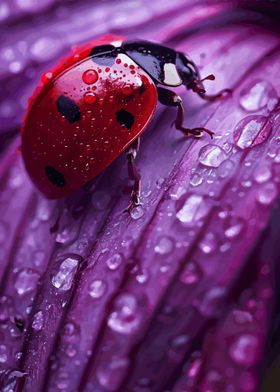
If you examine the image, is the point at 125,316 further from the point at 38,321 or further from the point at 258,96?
the point at 258,96

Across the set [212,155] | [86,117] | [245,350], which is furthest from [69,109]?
[245,350]

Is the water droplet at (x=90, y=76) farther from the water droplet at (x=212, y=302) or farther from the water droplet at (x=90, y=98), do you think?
the water droplet at (x=212, y=302)

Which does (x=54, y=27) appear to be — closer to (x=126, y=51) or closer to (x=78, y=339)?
(x=126, y=51)

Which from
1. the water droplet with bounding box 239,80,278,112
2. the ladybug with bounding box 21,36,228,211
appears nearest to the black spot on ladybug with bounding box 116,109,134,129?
the ladybug with bounding box 21,36,228,211

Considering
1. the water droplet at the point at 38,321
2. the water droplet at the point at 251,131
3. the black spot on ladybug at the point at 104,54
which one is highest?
the black spot on ladybug at the point at 104,54

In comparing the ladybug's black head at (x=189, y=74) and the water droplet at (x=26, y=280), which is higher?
the ladybug's black head at (x=189, y=74)

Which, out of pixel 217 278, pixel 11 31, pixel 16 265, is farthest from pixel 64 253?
pixel 11 31

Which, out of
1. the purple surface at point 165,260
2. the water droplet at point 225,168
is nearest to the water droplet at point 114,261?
the purple surface at point 165,260
